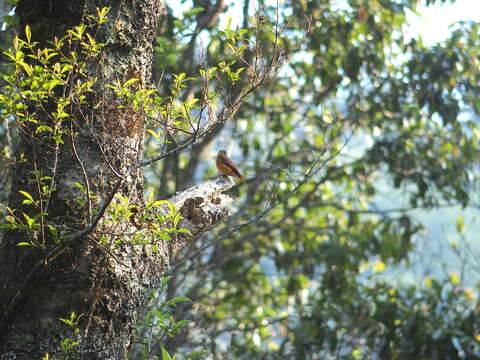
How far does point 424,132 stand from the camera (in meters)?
7.88

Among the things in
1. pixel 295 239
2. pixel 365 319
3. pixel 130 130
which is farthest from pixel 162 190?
pixel 130 130

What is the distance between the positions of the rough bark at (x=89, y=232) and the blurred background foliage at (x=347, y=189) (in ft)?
8.46

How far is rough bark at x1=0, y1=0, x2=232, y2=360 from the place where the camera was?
2.21 meters

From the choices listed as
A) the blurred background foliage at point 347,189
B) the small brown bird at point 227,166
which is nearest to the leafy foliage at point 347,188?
the blurred background foliage at point 347,189

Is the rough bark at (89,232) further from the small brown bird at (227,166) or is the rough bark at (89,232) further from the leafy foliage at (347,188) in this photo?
the leafy foliage at (347,188)

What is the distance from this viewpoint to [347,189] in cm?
814

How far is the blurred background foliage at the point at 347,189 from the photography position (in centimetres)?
604

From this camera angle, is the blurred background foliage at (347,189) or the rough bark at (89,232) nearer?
the rough bark at (89,232)

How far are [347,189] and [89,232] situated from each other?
20.6ft

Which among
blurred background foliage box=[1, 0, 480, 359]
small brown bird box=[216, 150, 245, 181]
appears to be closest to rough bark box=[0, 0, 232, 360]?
small brown bird box=[216, 150, 245, 181]

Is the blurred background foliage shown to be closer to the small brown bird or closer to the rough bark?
the small brown bird

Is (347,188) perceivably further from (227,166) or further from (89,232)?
(89,232)

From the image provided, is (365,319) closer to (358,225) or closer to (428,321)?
(428,321)

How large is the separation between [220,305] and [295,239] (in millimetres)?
1469
